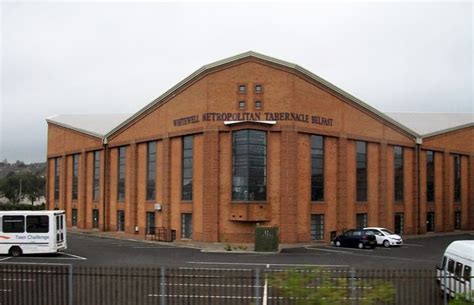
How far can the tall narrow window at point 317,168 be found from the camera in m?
41.3

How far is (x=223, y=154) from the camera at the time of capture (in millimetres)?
40000

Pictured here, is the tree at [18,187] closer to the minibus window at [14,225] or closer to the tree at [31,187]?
the tree at [31,187]

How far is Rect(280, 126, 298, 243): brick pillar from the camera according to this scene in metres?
38.7

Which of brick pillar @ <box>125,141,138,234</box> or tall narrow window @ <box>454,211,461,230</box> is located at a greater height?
brick pillar @ <box>125,141,138,234</box>

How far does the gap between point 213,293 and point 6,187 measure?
398ft

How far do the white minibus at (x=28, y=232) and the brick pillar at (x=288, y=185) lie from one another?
53.3 feet

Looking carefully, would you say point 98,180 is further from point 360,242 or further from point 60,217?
point 360,242

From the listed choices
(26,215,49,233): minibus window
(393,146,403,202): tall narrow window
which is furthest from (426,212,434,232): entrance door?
(26,215,49,233): minibus window

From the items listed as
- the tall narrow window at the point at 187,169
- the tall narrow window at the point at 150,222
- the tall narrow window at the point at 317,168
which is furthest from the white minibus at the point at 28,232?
the tall narrow window at the point at 317,168

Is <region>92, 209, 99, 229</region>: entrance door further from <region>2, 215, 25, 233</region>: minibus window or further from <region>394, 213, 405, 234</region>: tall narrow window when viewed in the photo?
<region>394, 213, 405, 234</region>: tall narrow window

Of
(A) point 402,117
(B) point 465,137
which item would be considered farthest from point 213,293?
(A) point 402,117

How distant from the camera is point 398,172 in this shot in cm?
5016

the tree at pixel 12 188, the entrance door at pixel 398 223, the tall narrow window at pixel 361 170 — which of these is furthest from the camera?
the tree at pixel 12 188

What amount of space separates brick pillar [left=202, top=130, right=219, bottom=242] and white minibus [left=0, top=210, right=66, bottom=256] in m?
12.6
